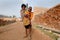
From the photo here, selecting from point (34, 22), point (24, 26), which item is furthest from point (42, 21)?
point (24, 26)

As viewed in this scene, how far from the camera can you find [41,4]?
1.76 meters

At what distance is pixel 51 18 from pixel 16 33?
40cm

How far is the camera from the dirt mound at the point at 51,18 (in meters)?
1.69

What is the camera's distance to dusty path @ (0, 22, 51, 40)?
5.57 ft

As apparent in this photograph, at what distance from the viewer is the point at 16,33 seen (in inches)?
68.5

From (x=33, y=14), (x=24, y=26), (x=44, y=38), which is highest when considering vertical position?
(x=33, y=14)

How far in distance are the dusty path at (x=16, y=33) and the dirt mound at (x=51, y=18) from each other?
0.12 meters

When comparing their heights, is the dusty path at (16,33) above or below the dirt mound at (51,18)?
below

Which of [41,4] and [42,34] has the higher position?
[41,4]

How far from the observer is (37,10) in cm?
176

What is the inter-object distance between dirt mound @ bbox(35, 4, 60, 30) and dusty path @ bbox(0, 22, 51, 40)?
0.39ft

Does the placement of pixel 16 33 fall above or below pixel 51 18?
below

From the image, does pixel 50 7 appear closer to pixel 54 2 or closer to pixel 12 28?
pixel 54 2

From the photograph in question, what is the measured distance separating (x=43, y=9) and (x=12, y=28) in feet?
1.28
